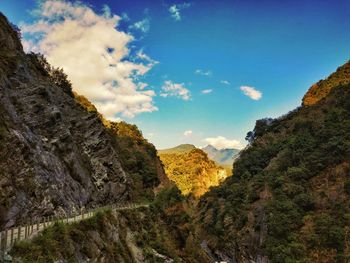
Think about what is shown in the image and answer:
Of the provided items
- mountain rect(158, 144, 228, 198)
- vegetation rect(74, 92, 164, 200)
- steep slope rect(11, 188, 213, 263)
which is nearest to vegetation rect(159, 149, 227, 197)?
mountain rect(158, 144, 228, 198)

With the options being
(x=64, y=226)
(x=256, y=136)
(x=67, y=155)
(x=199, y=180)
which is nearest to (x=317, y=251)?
(x=67, y=155)

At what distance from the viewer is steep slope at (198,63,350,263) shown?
52.6m

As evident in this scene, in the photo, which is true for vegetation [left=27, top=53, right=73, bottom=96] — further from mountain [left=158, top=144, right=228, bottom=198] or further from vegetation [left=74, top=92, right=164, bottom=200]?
mountain [left=158, top=144, right=228, bottom=198]

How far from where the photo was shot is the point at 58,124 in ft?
122

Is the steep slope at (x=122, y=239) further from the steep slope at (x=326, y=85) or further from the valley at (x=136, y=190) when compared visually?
the steep slope at (x=326, y=85)

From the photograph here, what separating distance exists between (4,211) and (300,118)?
265 ft

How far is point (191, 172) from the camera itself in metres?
176

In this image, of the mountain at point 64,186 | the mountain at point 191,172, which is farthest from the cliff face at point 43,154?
the mountain at point 191,172

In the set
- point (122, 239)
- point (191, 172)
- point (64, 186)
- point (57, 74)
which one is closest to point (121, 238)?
point (122, 239)

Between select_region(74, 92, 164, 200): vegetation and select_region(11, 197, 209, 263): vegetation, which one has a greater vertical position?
select_region(74, 92, 164, 200): vegetation

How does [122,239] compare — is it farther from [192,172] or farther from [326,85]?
[192,172]

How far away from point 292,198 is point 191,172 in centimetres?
11269

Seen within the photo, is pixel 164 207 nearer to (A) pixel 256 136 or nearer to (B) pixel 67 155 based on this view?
(B) pixel 67 155

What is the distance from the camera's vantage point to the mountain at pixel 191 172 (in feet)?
561
